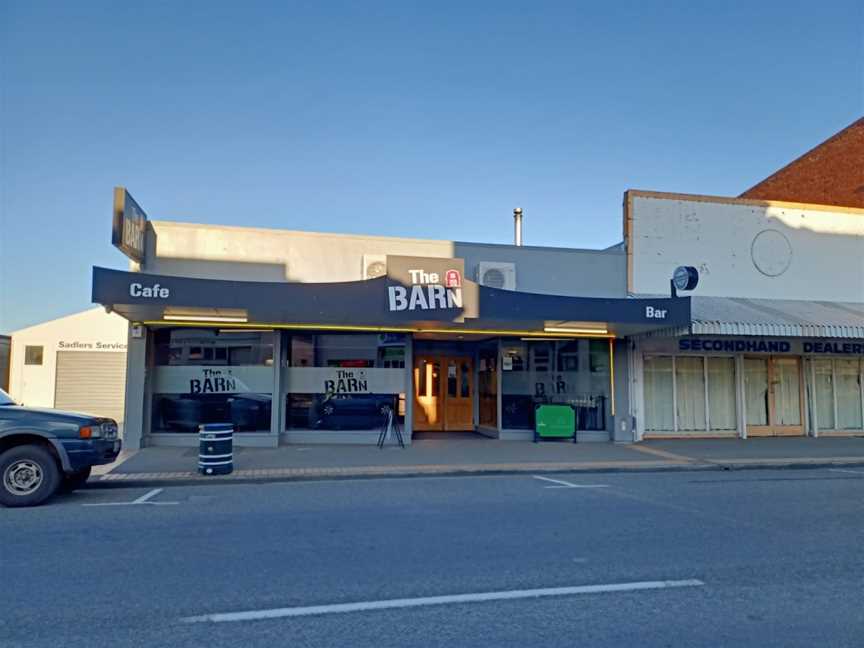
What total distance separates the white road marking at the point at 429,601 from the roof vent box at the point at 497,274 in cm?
1099

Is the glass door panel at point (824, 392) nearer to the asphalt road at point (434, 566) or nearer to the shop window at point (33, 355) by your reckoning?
the asphalt road at point (434, 566)

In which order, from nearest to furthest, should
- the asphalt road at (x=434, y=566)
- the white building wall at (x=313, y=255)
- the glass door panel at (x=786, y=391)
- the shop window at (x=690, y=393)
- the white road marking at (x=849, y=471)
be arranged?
the asphalt road at (x=434, y=566)
the white road marking at (x=849, y=471)
the white building wall at (x=313, y=255)
the shop window at (x=690, y=393)
the glass door panel at (x=786, y=391)

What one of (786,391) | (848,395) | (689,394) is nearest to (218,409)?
(689,394)

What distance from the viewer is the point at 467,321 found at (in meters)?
14.1

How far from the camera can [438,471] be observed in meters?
11.7

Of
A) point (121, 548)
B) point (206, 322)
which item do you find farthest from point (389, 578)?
point (206, 322)

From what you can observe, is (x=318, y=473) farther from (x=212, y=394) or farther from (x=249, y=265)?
(x=249, y=265)

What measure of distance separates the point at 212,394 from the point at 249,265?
3.11 meters

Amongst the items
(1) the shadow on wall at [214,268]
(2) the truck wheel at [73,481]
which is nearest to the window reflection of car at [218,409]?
(1) the shadow on wall at [214,268]

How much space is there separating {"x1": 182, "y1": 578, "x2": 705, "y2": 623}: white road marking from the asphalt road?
0.06 m

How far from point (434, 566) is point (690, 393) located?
13766mm

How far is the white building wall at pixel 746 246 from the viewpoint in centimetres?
1734

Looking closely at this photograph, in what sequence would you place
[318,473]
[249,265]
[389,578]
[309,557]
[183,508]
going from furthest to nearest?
[249,265] < [318,473] < [183,508] < [309,557] < [389,578]

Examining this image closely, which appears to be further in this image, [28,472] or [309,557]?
[28,472]
